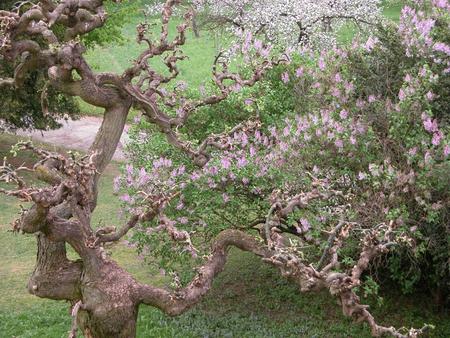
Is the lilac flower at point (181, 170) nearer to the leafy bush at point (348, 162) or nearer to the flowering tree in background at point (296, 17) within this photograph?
the leafy bush at point (348, 162)

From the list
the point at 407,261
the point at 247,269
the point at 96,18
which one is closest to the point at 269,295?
the point at 247,269

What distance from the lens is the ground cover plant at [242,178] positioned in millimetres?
6375

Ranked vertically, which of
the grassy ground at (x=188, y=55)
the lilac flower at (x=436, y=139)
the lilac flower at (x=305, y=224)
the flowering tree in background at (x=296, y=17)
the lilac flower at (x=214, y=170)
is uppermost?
the lilac flower at (x=436, y=139)

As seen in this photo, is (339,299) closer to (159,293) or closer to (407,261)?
(159,293)

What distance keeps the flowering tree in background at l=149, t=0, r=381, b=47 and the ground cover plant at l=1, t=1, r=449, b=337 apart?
391 inches

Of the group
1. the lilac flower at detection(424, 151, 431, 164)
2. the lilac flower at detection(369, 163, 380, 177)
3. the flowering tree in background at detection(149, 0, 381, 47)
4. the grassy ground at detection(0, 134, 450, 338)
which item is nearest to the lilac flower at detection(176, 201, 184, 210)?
the grassy ground at detection(0, 134, 450, 338)

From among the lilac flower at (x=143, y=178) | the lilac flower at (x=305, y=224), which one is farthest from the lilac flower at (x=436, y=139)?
the lilac flower at (x=143, y=178)

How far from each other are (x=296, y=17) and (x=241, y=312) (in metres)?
12.3

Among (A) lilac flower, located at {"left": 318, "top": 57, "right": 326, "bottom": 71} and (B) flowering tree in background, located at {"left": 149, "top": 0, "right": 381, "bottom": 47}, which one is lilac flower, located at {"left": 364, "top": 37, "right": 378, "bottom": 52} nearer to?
(A) lilac flower, located at {"left": 318, "top": 57, "right": 326, "bottom": 71}

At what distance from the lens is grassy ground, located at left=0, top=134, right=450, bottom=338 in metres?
10.2

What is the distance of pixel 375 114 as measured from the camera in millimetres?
8859

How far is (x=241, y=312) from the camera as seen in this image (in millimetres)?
11195

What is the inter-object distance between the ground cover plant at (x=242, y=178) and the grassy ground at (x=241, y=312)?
1088 millimetres

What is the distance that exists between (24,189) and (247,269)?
782 centimetres
